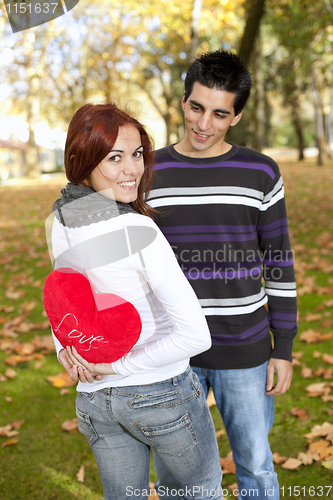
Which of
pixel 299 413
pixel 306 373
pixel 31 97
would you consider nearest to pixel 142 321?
pixel 299 413

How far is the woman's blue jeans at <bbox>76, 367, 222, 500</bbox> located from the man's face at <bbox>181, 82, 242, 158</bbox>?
3.86 ft

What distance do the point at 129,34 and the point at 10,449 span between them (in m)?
24.5

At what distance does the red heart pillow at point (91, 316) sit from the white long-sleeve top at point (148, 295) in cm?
5

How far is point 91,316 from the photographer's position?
1.38 meters

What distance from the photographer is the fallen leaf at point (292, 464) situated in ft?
9.57

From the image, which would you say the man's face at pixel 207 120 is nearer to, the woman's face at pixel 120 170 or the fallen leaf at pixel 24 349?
the woman's face at pixel 120 170

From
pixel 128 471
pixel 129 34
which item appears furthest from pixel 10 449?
pixel 129 34

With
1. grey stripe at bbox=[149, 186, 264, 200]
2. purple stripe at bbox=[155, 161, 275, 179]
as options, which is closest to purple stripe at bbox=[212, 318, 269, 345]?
grey stripe at bbox=[149, 186, 264, 200]

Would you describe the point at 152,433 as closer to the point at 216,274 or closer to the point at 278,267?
the point at 216,274

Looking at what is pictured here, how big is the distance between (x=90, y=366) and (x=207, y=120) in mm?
1378

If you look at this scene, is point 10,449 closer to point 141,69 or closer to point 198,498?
point 198,498

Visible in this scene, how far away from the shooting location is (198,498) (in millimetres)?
1539

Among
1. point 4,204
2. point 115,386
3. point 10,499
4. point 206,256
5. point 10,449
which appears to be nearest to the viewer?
point 115,386

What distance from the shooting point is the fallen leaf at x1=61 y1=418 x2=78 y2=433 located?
11.5 feet
